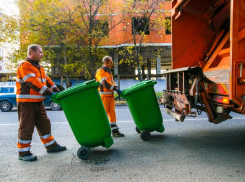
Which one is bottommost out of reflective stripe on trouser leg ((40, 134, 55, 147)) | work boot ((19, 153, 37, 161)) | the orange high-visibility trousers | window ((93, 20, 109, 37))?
work boot ((19, 153, 37, 161))

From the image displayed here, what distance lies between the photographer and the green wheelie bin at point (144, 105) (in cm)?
381

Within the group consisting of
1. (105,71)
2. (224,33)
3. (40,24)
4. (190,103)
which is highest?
(40,24)

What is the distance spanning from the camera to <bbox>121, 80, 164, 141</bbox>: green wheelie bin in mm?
3812

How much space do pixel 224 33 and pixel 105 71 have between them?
253 cm

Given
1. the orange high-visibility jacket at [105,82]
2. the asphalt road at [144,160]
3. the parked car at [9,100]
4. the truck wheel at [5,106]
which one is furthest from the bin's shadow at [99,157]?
the truck wheel at [5,106]

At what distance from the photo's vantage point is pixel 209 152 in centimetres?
326

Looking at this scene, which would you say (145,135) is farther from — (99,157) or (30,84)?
(30,84)

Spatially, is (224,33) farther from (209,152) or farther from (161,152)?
(161,152)

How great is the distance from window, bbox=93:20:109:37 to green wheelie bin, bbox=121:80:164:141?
7.96 m

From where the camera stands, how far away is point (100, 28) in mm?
11875

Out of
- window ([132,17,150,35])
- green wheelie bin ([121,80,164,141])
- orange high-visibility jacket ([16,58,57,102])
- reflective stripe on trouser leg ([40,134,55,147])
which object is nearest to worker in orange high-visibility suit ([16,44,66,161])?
orange high-visibility jacket ([16,58,57,102])

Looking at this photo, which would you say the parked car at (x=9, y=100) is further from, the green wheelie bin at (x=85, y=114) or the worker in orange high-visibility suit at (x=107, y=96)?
the green wheelie bin at (x=85, y=114)

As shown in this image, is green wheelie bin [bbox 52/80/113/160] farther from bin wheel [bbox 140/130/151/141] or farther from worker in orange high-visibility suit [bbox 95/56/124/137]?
worker in orange high-visibility suit [bbox 95/56/124/137]

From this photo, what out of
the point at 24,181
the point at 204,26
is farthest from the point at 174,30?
the point at 24,181
